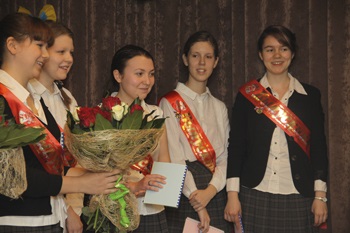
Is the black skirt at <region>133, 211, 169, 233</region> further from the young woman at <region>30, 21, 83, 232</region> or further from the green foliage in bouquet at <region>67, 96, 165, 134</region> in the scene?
the green foliage in bouquet at <region>67, 96, 165, 134</region>

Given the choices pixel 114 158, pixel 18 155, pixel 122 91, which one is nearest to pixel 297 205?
pixel 122 91

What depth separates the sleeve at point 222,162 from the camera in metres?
2.54

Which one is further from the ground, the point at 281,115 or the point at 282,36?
the point at 282,36

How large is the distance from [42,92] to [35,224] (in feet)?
2.49

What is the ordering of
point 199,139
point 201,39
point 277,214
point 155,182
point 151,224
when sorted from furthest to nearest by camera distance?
point 201,39, point 199,139, point 277,214, point 151,224, point 155,182

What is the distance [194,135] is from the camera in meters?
2.60

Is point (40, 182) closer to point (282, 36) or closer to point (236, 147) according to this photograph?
point (236, 147)

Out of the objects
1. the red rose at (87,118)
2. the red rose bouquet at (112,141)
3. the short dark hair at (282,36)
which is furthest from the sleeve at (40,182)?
the short dark hair at (282,36)

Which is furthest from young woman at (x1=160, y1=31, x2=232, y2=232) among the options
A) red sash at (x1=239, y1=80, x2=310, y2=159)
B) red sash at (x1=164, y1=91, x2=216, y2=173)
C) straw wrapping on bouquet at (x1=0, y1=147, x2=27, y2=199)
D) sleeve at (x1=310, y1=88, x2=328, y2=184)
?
straw wrapping on bouquet at (x1=0, y1=147, x2=27, y2=199)

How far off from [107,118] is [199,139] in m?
1.02

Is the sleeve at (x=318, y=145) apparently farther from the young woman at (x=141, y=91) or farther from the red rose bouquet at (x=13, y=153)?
the red rose bouquet at (x=13, y=153)

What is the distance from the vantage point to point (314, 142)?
2543 mm

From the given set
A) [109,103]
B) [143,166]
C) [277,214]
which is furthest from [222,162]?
[109,103]

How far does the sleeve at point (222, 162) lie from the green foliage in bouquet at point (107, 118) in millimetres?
939
